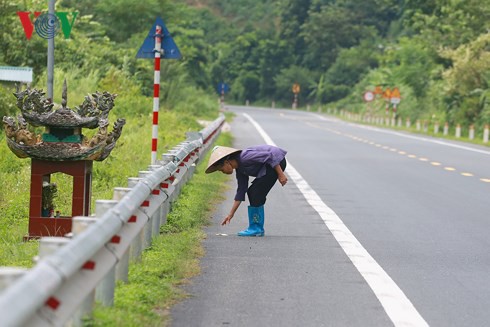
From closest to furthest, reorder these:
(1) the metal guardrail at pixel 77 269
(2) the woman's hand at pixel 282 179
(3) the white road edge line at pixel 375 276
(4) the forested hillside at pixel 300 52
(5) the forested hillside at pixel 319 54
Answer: (1) the metal guardrail at pixel 77 269, (3) the white road edge line at pixel 375 276, (2) the woman's hand at pixel 282 179, (4) the forested hillside at pixel 300 52, (5) the forested hillside at pixel 319 54

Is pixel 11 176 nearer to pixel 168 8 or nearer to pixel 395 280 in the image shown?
pixel 395 280

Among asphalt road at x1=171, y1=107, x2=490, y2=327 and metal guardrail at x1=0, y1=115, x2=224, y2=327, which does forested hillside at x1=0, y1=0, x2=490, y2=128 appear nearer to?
asphalt road at x1=171, y1=107, x2=490, y2=327

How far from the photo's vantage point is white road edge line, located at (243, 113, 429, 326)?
7.77 metres

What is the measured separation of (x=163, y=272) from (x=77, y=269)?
148 inches

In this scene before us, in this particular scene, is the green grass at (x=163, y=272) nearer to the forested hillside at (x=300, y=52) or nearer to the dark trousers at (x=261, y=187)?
the dark trousers at (x=261, y=187)

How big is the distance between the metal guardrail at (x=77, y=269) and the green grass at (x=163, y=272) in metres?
0.19

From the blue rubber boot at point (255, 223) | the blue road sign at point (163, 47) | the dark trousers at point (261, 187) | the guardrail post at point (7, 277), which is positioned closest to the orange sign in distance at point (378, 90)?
the blue road sign at point (163, 47)

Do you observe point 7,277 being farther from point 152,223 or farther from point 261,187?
point 261,187

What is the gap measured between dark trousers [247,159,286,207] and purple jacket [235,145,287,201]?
89 millimetres

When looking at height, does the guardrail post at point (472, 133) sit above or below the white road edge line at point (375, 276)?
below

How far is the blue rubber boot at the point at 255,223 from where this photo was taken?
40.7ft

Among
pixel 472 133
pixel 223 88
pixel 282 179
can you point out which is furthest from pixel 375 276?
pixel 223 88

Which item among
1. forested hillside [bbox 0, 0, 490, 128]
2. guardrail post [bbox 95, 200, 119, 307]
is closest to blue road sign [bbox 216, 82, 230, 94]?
forested hillside [bbox 0, 0, 490, 128]

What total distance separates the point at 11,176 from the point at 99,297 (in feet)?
38.4
